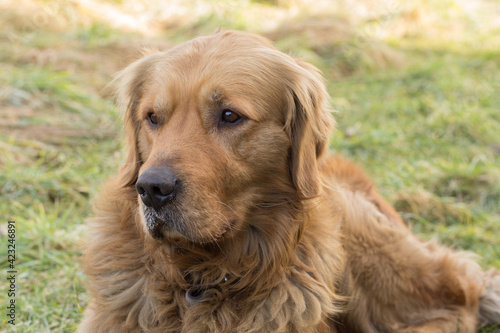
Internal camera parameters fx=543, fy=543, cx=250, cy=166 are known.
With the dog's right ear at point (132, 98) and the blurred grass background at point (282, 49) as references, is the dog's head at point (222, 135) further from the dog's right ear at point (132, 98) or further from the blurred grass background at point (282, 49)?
the blurred grass background at point (282, 49)

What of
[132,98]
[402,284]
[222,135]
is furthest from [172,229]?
[402,284]

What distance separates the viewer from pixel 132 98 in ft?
11.1

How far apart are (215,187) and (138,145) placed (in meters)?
0.79

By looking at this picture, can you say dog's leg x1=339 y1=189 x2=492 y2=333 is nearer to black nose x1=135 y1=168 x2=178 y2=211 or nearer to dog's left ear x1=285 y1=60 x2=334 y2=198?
dog's left ear x1=285 y1=60 x2=334 y2=198

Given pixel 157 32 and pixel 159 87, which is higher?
pixel 159 87

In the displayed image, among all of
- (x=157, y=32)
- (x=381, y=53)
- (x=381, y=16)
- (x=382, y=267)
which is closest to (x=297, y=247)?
(x=382, y=267)

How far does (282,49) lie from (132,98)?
6084mm

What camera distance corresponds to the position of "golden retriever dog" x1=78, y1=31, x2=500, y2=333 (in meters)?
2.70

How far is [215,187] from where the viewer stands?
269cm

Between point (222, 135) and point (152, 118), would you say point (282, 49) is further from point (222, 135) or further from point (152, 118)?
point (222, 135)

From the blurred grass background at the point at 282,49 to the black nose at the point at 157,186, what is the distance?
52.2 inches

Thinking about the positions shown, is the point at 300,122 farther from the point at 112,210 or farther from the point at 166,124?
the point at 112,210

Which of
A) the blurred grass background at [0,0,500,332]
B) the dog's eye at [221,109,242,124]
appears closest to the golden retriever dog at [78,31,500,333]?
the dog's eye at [221,109,242,124]

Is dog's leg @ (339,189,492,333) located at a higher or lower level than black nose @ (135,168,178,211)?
lower
